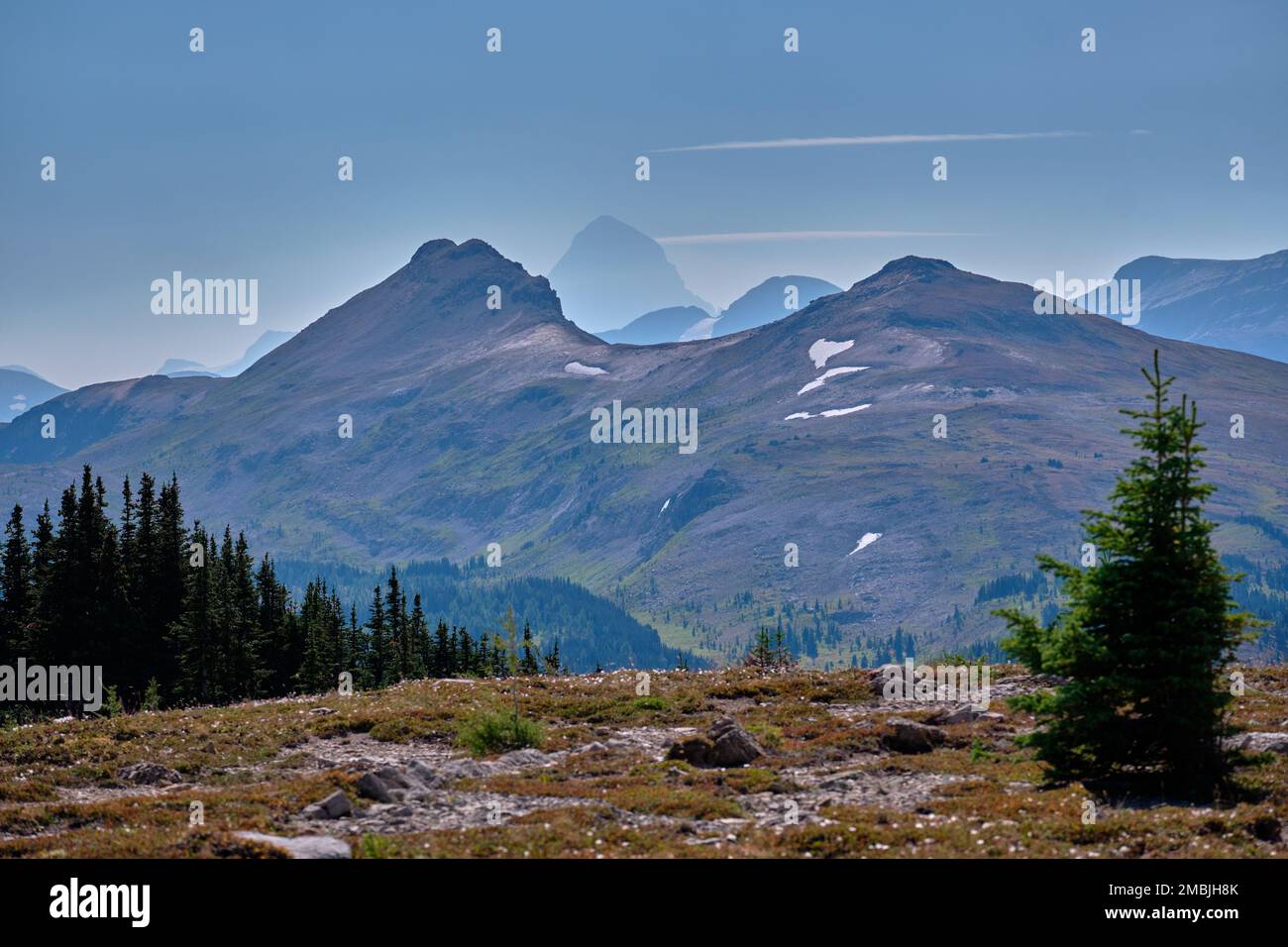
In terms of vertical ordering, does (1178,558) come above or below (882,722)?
above

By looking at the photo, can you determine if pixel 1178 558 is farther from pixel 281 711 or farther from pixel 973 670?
pixel 281 711

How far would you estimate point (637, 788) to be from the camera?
2541cm

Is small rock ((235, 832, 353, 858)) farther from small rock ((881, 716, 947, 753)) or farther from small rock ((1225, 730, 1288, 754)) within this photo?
small rock ((1225, 730, 1288, 754))

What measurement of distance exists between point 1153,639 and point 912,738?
29.6 feet

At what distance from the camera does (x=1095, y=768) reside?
2402 centimetres

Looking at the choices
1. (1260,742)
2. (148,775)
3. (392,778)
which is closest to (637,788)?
(392,778)

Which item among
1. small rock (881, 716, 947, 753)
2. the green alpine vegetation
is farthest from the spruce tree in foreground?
A: the green alpine vegetation

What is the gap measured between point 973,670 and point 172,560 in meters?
63.3

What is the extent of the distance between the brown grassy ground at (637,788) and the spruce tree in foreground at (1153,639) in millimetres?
1237

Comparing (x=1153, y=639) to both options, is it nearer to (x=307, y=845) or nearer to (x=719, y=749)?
(x=719, y=749)

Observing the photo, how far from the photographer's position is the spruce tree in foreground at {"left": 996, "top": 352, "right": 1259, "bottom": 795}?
22.4 metres

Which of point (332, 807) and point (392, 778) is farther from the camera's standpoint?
point (392, 778)

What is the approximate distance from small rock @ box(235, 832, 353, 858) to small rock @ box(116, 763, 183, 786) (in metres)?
8.94
